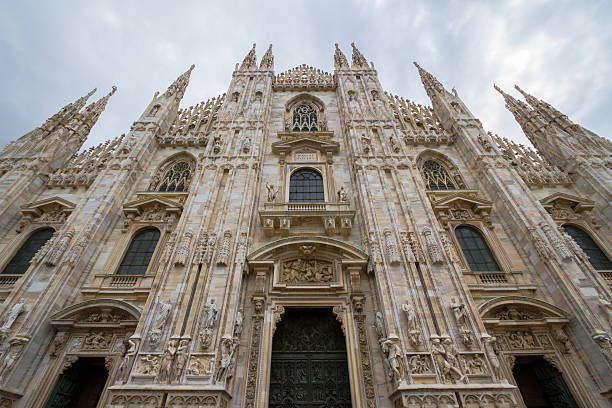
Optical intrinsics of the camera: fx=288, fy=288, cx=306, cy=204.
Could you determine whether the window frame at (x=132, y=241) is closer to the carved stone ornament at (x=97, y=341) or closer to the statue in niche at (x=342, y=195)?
the carved stone ornament at (x=97, y=341)

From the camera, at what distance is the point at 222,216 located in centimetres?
1160

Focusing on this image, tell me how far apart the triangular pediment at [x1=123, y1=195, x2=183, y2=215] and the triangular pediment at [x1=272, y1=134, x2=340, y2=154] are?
19.1 ft

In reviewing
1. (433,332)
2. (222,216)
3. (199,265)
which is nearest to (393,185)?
(433,332)

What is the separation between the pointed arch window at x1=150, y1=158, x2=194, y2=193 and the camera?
15.0 m

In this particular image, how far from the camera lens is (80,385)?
9.84 meters

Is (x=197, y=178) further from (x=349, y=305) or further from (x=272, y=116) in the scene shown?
(x=349, y=305)

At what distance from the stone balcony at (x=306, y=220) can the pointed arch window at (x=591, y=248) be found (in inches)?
391

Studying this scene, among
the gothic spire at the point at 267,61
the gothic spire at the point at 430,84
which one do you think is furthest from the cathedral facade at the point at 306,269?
the gothic spire at the point at 267,61

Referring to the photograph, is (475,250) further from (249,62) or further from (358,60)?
(249,62)

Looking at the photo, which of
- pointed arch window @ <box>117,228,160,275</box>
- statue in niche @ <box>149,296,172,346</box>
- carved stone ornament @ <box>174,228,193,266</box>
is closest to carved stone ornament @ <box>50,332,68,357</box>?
pointed arch window @ <box>117,228,160,275</box>

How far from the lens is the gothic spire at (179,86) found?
20078mm

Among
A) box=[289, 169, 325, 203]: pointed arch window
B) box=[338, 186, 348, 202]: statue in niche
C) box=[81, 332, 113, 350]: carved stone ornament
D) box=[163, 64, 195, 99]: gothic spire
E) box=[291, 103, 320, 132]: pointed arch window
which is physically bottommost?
box=[81, 332, 113, 350]: carved stone ornament

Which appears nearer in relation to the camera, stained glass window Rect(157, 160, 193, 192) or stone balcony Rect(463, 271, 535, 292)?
stone balcony Rect(463, 271, 535, 292)

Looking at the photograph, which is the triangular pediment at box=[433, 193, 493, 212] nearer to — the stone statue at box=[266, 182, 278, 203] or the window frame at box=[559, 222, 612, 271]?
the window frame at box=[559, 222, 612, 271]
